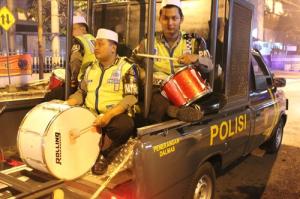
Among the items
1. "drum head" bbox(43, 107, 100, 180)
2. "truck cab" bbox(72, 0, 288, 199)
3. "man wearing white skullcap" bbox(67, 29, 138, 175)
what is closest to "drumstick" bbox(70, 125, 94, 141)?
"drum head" bbox(43, 107, 100, 180)

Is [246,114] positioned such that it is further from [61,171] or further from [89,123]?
[61,171]

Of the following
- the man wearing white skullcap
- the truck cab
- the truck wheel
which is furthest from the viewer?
the truck wheel

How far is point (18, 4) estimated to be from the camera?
23.4 metres

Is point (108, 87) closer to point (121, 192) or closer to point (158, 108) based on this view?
point (158, 108)

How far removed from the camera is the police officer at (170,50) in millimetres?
3685

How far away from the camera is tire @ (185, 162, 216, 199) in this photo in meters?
3.66

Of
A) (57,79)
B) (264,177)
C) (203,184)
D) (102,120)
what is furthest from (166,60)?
(264,177)

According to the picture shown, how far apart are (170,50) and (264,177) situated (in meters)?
2.86

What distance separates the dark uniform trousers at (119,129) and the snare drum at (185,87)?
0.47 metres

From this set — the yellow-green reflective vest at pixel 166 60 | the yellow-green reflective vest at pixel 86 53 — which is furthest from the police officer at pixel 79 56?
the yellow-green reflective vest at pixel 166 60

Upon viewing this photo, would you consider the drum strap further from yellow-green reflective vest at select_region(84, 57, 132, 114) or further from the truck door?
the truck door

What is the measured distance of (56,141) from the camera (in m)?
2.99

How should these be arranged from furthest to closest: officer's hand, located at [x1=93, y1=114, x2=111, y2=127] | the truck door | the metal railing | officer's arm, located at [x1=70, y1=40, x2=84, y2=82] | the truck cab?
1. the metal railing
2. the truck door
3. officer's arm, located at [x1=70, y1=40, x2=84, y2=82]
4. officer's hand, located at [x1=93, y1=114, x2=111, y2=127]
5. the truck cab

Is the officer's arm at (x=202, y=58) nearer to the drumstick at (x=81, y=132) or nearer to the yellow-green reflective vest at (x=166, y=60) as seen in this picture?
the yellow-green reflective vest at (x=166, y=60)
